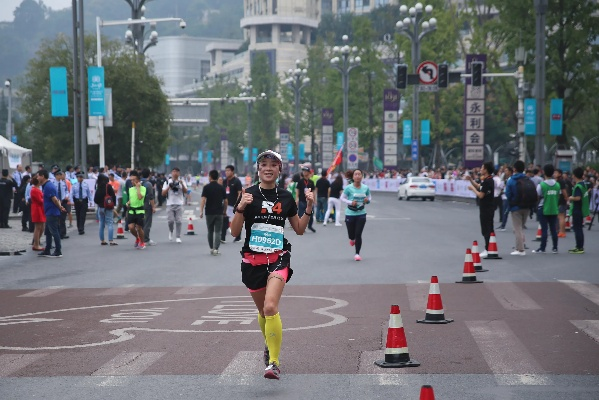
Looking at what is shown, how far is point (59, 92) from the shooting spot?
38.4m

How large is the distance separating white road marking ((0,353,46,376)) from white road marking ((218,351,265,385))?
1.80 metres

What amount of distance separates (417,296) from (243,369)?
6140mm

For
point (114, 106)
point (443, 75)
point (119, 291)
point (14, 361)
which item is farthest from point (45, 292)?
point (114, 106)

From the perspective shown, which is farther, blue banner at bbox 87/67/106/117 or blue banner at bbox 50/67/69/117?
blue banner at bbox 87/67/106/117

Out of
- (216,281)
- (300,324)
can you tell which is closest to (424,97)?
(216,281)

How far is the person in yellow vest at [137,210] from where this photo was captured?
1000 inches

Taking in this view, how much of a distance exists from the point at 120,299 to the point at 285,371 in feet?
21.1

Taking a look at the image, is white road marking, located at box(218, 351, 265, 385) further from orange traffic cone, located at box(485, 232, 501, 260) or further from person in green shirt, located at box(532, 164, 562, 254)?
person in green shirt, located at box(532, 164, 562, 254)

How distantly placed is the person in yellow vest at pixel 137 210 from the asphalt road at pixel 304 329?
277cm

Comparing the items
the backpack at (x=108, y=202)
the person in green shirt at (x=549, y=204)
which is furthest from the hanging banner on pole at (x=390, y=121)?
the person in green shirt at (x=549, y=204)

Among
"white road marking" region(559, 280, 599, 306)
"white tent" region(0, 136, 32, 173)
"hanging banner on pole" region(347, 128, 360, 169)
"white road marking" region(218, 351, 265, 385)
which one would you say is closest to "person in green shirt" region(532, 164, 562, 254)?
"white road marking" region(559, 280, 599, 306)

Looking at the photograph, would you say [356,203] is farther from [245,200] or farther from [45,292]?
[245,200]

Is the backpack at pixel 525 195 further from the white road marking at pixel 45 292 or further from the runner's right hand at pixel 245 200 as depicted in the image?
the runner's right hand at pixel 245 200

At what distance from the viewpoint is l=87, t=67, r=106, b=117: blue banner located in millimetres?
39938
